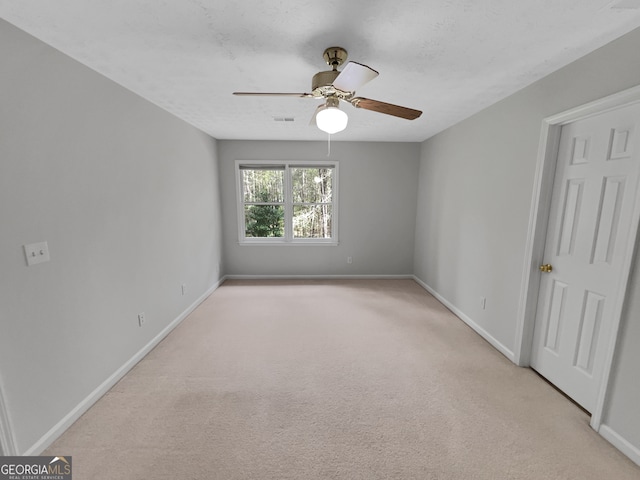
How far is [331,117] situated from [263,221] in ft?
10.7

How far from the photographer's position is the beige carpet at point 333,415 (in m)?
1.46

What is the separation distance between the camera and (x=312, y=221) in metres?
4.80

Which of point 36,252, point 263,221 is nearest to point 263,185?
point 263,221

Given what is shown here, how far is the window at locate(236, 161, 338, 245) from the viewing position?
4574 mm

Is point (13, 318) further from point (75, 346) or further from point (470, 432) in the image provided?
point (470, 432)

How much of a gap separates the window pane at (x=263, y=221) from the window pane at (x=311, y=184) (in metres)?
0.41

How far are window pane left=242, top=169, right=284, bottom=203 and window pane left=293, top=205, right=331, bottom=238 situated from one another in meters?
0.41

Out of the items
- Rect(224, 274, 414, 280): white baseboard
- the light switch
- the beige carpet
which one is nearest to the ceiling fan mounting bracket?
the light switch

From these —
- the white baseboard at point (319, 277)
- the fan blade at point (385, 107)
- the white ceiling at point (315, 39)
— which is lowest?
the white baseboard at point (319, 277)

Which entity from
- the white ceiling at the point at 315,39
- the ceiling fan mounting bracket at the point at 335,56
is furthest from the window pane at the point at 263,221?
the ceiling fan mounting bracket at the point at 335,56

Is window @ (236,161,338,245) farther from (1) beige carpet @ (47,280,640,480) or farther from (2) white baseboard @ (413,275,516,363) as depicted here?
(1) beige carpet @ (47,280,640,480)

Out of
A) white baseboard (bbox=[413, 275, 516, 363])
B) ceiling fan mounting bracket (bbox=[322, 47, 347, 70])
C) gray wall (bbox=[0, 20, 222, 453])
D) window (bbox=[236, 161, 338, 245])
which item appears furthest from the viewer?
window (bbox=[236, 161, 338, 245])

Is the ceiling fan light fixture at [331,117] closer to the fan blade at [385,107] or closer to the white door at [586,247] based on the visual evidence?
the fan blade at [385,107]

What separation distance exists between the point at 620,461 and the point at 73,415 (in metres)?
3.25
